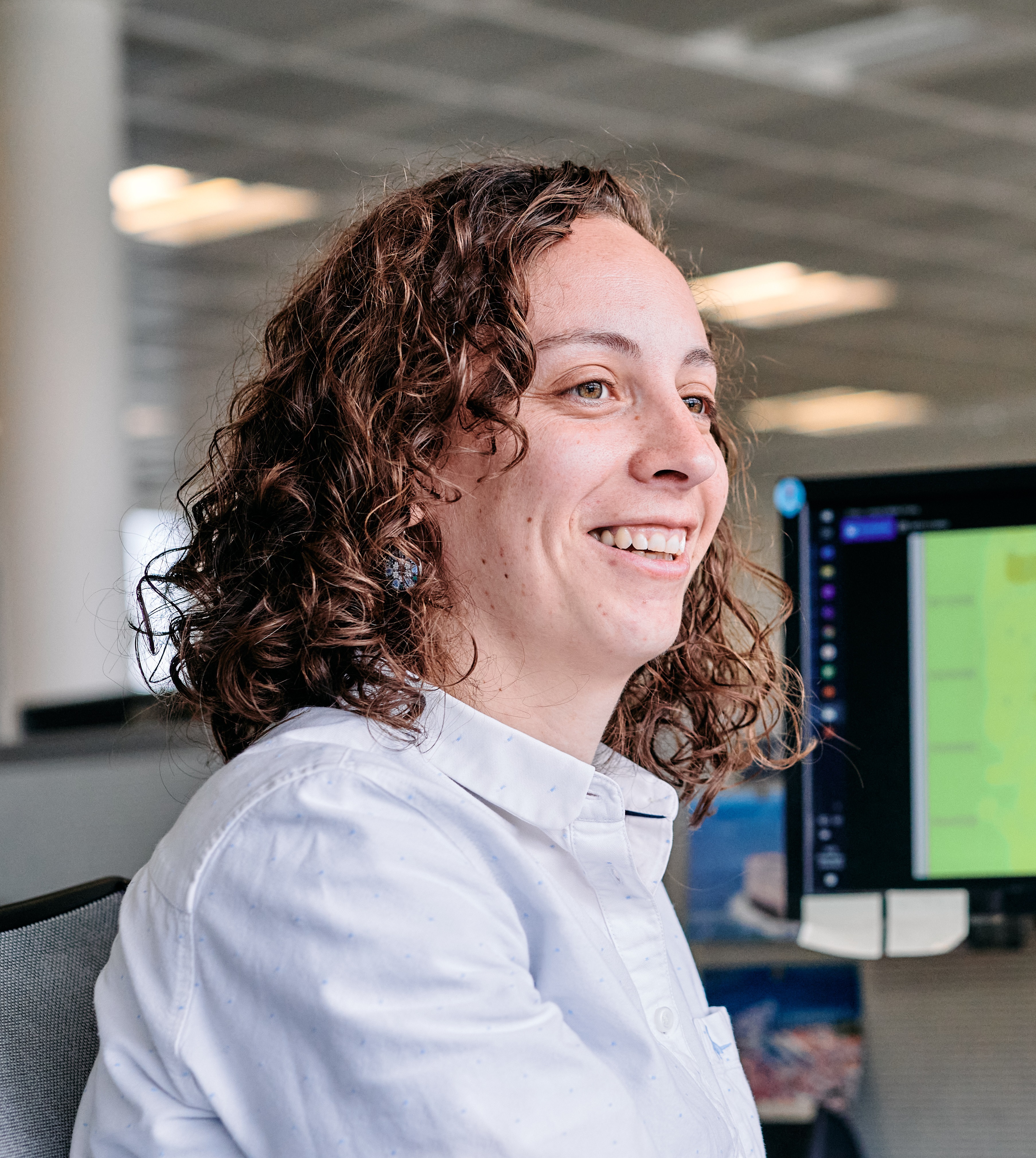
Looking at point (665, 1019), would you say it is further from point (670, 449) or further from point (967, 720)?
point (967, 720)

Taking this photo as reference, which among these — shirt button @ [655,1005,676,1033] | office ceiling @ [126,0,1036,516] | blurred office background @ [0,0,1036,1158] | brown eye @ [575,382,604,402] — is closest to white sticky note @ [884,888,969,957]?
shirt button @ [655,1005,676,1033]

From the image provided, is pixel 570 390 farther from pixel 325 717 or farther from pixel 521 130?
pixel 521 130

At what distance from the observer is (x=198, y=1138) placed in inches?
28.0

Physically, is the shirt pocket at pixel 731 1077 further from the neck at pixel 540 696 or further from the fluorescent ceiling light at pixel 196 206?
the fluorescent ceiling light at pixel 196 206

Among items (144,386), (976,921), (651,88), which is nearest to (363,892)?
(976,921)

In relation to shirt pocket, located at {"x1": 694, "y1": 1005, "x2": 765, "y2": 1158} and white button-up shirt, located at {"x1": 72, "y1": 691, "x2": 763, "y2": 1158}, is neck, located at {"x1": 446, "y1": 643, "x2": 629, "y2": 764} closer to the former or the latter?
white button-up shirt, located at {"x1": 72, "y1": 691, "x2": 763, "y2": 1158}

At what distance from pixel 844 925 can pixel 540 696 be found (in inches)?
23.8

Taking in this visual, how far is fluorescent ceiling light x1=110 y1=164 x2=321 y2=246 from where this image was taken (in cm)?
576

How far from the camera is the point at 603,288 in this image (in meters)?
0.95

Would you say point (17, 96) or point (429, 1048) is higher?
point (17, 96)

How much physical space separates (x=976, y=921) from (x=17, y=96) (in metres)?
3.98

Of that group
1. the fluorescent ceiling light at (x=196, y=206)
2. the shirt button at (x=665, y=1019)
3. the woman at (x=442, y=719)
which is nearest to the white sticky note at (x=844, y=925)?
the woman at (x=442, y=719)

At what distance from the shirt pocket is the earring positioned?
0.37m

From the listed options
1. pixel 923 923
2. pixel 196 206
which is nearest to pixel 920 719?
pixel 923 923
